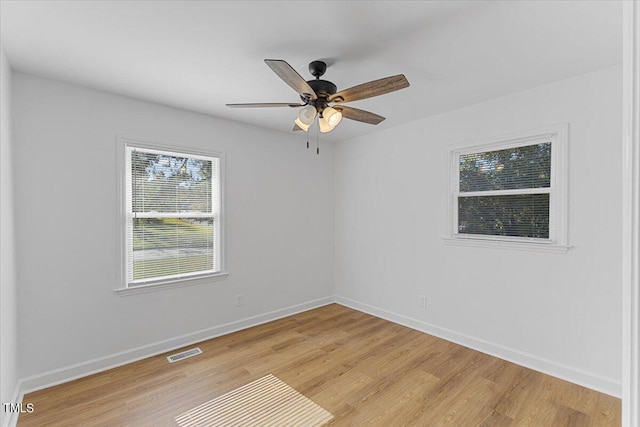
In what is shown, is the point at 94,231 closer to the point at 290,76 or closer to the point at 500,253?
the point at 290,76

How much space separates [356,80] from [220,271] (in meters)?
2.52

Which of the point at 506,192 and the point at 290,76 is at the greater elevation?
the point at 290,76

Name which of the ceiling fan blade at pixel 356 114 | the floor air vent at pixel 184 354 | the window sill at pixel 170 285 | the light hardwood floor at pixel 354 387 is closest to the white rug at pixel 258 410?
the light hardwood floor at pixel 354 387

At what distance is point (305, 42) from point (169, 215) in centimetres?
222

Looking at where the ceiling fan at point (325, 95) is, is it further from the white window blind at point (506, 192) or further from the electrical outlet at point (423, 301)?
the electrical outlet at point (423, 301)

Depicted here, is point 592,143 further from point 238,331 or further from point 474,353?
point 238,331

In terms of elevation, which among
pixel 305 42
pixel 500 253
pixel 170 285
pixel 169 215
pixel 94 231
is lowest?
pixel 170 285

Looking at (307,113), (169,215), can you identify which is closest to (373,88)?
(307,113)

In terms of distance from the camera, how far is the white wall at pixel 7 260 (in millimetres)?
1920

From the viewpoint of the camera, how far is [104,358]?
2758mm

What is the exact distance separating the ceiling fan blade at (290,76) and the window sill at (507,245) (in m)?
2.21

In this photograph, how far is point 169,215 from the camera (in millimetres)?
3205

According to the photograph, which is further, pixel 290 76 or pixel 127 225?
pixel 127 225

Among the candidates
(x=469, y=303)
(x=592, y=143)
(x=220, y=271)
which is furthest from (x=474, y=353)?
(x=220, y=271)
